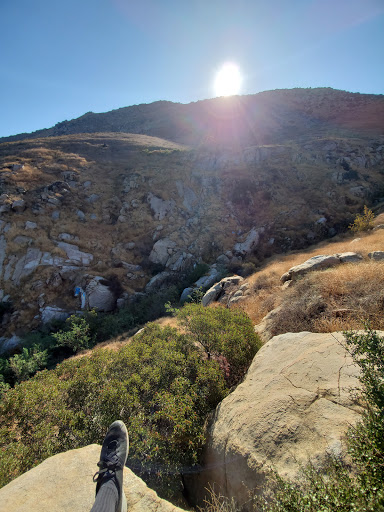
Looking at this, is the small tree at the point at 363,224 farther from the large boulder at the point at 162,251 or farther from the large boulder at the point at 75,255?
the large boulder at the point at 75,255

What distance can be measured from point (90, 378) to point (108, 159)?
25311mm

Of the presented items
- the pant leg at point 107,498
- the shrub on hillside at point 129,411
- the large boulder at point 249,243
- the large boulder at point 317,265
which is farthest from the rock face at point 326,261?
the large boulder at point 249,243

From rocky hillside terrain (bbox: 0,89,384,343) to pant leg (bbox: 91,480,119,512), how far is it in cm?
1187

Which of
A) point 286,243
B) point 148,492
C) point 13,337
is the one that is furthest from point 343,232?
point 13,337

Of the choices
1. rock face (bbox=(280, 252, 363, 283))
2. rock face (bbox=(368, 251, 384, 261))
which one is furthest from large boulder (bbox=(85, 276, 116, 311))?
rock face (bbox=(368, 251, 384, 261))

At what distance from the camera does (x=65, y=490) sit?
7.86 ft

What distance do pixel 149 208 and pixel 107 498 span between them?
59.4ft

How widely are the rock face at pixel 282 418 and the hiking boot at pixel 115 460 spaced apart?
138 centimetres

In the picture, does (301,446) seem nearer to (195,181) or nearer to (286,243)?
(286,243)

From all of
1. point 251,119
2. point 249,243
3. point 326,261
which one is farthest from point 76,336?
point 251,119

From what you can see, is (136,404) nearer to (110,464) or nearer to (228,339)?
(110,464)

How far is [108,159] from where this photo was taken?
2456 cm

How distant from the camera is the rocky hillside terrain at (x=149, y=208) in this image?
13812 millimetres

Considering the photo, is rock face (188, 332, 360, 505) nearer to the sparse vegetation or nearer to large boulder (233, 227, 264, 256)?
the sparse vegetation
